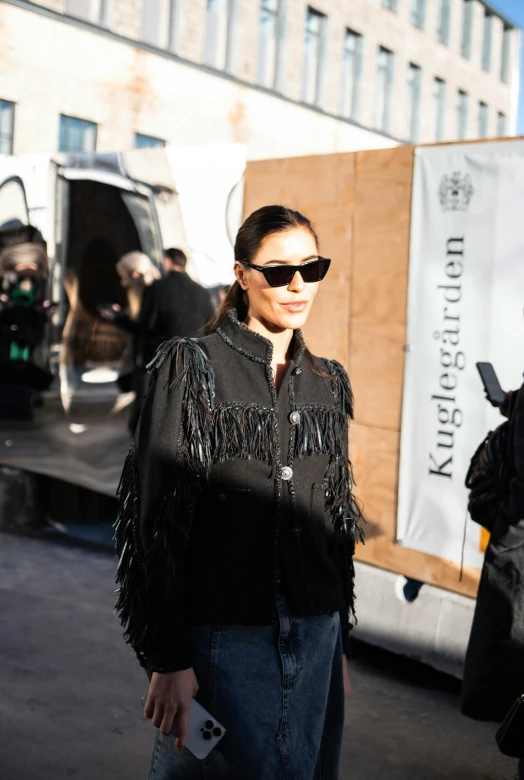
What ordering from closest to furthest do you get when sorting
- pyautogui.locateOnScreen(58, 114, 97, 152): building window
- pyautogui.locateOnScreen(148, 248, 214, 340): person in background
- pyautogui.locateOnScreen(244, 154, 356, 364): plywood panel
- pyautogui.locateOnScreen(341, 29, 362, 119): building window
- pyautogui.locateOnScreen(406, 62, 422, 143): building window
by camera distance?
pyautogui.locateOnScreen(244, 154, 356, 364): plywood panel < pyautogui.locateOnScreen(148, 248, 214, 340): person in background < pyautogui.locateOnScreen(58, 114, 97, 152): building window < pyautogui.locateOnScreen(341, 29, 362, 119): building window < pyautogui.locateOnScreen(406, 62, 422, 143): building window

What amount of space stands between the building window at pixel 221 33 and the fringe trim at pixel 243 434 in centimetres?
2624

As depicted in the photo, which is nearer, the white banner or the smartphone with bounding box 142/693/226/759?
the smartphone with bounding box 142/693/226/759

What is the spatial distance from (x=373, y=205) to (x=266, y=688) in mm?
3294

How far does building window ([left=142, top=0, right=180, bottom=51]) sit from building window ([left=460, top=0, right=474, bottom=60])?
65.4ft

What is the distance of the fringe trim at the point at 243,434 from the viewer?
224cm

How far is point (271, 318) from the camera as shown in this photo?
236 cm

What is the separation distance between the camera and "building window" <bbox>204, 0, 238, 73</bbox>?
1077 inches

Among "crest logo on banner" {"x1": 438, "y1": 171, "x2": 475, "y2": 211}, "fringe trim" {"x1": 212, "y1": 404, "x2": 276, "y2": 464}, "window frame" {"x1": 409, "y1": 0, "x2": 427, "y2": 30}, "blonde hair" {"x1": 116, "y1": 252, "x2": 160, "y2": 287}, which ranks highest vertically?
"window frame" {"x1": 409, "y1": 0, "x2": 427, "y2": 30}

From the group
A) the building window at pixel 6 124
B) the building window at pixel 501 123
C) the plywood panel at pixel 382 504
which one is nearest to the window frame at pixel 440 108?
the building window at pixel 501 123

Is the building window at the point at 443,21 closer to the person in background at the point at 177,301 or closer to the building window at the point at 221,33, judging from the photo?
the building window at the point at 221,33

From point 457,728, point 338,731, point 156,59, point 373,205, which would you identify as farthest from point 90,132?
point 338,731

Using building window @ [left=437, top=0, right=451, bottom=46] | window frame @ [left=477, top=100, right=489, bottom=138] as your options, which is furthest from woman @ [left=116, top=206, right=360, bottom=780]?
window frame @ [left=477, top=100, right=489, bottom=138]

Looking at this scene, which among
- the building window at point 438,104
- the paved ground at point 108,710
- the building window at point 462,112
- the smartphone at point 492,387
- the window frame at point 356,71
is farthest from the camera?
the building window at point 462,112

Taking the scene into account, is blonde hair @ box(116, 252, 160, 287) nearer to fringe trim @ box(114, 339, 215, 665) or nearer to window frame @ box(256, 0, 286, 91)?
fringe trim @ box(114, 339, 215, 665)
